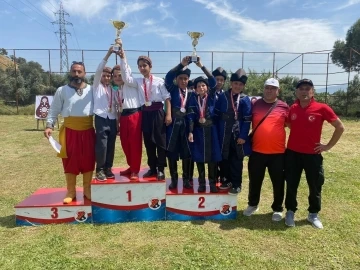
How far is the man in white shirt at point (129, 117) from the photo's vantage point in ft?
13.5

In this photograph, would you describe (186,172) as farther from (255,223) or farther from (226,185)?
(255,223)

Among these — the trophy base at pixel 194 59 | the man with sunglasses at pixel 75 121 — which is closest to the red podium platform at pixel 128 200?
the man with sunglasses at pixel 75 121

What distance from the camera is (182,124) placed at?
4.14 m

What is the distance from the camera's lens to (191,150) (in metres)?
4.20

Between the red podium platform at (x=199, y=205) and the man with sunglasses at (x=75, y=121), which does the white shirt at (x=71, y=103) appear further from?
the red podium platform at (x=199, y=205)

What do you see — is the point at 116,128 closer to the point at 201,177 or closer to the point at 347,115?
the point at 201,177

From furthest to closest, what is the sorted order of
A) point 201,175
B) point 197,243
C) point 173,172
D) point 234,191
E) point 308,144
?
1. point 173,172
2. point 201,175
3. point 234,191
4. point 308,144
5. point 197,243

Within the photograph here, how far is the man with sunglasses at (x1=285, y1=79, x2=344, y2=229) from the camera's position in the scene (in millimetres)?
3826

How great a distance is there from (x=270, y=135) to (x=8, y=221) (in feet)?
12.0

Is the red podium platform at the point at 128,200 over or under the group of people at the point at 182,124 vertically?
under

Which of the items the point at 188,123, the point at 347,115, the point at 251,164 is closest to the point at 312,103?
the point at 251,164

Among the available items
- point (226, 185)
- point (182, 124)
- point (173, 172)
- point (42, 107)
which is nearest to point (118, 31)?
point (182, 124)

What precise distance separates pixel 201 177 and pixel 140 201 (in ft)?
2.92

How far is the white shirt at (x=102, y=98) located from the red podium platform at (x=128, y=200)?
2.97ft
